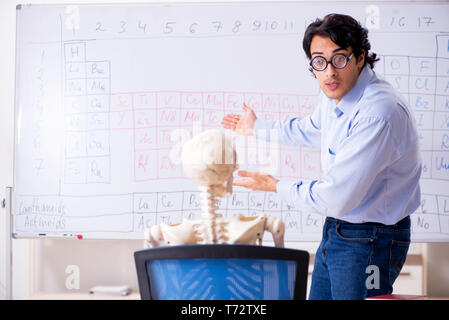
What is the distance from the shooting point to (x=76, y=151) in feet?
7.85

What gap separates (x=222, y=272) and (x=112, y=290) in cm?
187

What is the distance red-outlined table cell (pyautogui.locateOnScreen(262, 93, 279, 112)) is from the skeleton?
1359 millimetres

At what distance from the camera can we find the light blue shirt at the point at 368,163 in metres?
1.42

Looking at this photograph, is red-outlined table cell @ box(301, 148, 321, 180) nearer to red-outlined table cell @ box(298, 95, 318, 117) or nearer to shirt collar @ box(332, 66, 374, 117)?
red-outlined table cell @ box(298, 95, 318, 117)

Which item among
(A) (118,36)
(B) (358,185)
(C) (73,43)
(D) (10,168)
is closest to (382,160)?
(B) (358,185)

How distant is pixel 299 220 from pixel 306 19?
1022 mm

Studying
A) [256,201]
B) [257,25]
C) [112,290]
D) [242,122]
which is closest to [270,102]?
[242,122]

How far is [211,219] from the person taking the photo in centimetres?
101

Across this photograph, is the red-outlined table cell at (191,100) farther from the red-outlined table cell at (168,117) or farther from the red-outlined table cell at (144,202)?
the red-outlined table cell at (144,202)

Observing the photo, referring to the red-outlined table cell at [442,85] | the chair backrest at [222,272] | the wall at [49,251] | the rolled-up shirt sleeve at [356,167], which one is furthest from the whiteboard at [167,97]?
the chair backrest at [222,272]

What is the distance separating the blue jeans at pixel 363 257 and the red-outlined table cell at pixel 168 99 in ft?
3.72

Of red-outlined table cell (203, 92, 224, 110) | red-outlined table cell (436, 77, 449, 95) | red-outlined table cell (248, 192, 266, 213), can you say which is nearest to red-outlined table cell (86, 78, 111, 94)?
red-outlined table cell (203, 92, 224, 110)

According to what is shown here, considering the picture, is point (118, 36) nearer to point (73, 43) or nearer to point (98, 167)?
point (73, 43)

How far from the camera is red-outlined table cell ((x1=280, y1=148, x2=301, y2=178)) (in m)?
2.35
